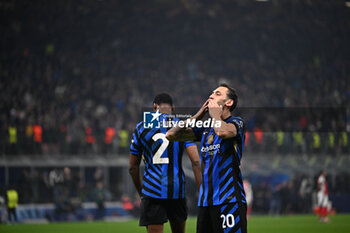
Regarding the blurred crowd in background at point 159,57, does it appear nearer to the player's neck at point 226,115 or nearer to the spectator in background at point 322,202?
the spectator in background at point 322,202

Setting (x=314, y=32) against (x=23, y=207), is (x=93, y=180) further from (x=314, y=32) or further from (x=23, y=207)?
(x=314, y=32)

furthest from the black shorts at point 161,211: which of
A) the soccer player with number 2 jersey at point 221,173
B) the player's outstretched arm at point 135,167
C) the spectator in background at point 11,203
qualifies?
the spectator in background at point 11,203

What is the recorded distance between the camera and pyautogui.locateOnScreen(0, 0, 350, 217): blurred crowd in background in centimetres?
2934

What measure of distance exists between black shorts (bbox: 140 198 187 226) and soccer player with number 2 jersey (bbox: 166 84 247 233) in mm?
1158

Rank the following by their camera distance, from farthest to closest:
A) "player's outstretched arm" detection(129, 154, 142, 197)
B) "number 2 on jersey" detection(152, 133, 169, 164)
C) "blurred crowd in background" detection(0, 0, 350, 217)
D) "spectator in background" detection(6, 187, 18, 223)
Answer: "blurred crowd in background" detection(0, 0, 350, 217) → "spectator in background" detection(6, 187, 18, 223) → "player's outstretched arm" detection(129, 154, 142, 197) → "number 2 on jersey" detection(152, 133, 169, 164)

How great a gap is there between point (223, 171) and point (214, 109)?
1.82ft

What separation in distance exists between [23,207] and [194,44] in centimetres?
1950

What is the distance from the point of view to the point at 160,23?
123ft

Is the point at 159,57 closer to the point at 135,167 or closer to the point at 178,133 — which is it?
the point at 135,167

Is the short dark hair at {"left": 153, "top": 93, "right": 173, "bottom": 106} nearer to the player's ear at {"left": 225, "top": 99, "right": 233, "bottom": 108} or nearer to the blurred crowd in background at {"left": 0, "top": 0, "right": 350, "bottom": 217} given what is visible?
the player's ear at {"left": 225, "top": 99, "right": 233, "bottom": 108}

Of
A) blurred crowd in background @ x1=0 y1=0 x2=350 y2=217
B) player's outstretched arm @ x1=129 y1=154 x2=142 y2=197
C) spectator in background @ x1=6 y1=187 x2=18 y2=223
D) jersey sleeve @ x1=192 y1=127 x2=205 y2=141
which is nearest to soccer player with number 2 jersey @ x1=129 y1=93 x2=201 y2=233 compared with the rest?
player's outstretched arm @ x1=129 y1=154 x2=142 y2=197

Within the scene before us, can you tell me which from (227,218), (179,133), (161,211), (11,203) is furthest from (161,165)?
(11,203)

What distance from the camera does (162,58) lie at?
35688mm

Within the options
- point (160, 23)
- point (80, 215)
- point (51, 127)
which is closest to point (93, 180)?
point (80, 215)
